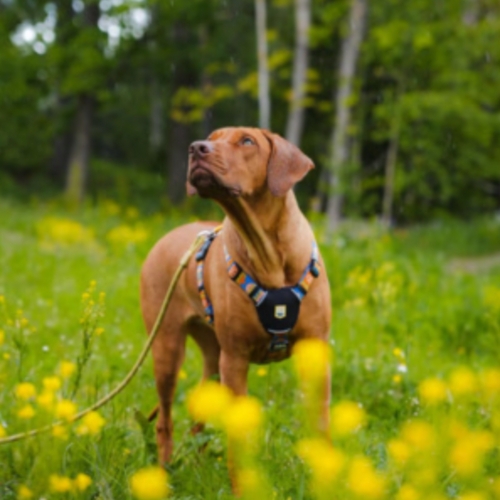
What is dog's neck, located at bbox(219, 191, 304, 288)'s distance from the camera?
8.98 feet

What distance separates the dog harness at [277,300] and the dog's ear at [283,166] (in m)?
0.36

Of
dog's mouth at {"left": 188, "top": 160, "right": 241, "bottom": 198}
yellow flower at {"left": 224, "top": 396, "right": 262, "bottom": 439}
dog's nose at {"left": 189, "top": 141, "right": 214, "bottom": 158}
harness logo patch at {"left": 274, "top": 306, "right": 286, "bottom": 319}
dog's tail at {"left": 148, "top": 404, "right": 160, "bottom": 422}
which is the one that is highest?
dog's nose at {"left": 189, "top": 141, "right": 214, "bottom": 158}

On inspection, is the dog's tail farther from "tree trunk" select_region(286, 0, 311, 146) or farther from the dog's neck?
"tree trunk" select_region(286, 0, 311, 146)

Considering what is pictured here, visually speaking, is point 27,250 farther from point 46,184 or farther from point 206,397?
point 46,184

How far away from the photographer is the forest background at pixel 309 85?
12836mm

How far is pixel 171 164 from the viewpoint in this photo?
57.6 feet

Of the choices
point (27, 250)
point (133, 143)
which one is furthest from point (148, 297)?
point (133, 143)

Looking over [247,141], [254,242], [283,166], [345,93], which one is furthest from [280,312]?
[345,93]

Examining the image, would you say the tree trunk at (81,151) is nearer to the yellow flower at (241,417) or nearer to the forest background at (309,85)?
the forest background at (309,85)

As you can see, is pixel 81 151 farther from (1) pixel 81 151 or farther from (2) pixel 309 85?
(2) pixel 309 85

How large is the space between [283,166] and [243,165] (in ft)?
0.58

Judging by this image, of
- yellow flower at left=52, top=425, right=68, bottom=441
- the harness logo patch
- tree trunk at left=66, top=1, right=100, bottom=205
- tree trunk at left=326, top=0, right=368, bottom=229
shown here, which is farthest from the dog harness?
tree trunk at left=66, top=1, right=100, bottom=205

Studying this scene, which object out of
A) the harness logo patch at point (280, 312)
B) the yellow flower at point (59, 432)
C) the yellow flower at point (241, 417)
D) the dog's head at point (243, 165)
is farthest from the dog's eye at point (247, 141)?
the yellow flower at point (241, 417)

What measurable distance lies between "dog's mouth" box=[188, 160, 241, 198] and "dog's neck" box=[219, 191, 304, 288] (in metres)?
0.11
